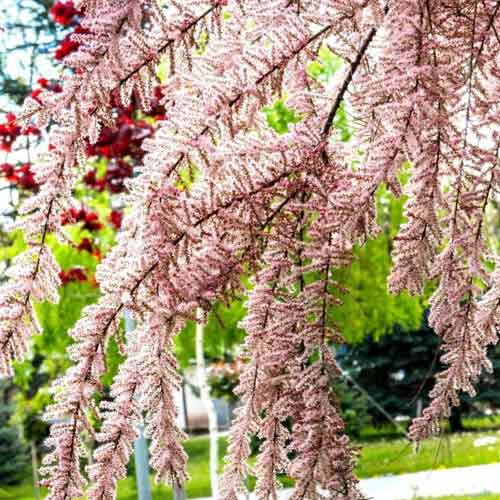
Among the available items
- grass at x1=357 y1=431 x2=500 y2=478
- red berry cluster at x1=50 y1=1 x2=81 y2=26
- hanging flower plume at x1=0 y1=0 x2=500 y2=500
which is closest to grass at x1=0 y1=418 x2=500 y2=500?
grass at x1=357 y1=431 x2=500 y2=478

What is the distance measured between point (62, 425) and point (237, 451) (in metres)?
0.38

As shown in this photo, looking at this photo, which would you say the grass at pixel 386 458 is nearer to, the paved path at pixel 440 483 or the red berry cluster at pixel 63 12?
the paved path at pixel 440 483

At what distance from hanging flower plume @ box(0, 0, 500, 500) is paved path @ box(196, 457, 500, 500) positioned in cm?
727

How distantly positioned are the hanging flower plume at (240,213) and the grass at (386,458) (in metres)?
6.63

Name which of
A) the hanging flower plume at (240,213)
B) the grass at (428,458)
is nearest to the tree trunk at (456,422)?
the grass at (428,458)

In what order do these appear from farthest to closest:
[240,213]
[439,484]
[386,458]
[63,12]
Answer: [386,458] < [439,484] < [63,12] < [240,213]

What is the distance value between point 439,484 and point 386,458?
3211 mm

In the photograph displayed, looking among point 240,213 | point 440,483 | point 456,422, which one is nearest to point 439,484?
point 440,483

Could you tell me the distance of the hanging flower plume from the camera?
110 cm

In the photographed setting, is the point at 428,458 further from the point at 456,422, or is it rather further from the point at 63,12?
the point at 63,12

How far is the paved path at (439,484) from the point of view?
8.71 m

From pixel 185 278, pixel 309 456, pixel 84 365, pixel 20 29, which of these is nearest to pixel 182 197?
pixel 185 278

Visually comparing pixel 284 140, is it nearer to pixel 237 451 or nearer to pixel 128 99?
pixel 128 99

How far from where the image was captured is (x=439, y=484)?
9555 mm
